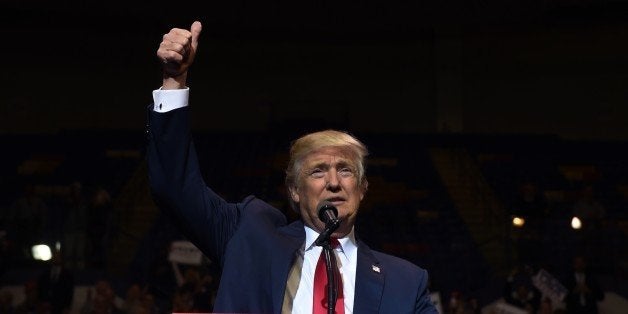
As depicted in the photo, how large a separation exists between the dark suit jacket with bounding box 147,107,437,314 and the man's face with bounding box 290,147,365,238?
0.22ft

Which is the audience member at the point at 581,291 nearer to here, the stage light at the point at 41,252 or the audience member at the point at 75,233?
the audience member at the point at 75,233

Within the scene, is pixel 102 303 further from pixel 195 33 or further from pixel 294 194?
pixel 195 33

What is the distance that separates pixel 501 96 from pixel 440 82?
0.89 m

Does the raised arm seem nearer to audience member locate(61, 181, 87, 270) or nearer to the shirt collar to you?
the shirt collar

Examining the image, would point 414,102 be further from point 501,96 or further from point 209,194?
point 209,194

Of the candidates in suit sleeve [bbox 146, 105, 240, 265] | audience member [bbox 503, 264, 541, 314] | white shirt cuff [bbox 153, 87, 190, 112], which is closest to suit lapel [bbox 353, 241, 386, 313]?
suit sleeve [bbox 146, 105, 240, 265]

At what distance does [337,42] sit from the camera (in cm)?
1505

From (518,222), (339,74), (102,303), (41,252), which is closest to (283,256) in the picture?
(102,303)

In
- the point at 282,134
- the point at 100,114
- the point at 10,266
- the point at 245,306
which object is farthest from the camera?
the point at 100,114

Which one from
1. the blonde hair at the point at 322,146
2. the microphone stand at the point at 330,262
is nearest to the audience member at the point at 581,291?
the blonde hair at the point at 322,146

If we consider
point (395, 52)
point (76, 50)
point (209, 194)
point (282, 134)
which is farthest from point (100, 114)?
point (209, 194)

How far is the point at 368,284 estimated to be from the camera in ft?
6.07

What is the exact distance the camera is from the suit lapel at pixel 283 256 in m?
1.78

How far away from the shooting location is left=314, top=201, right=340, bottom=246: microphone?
1.65 meters
